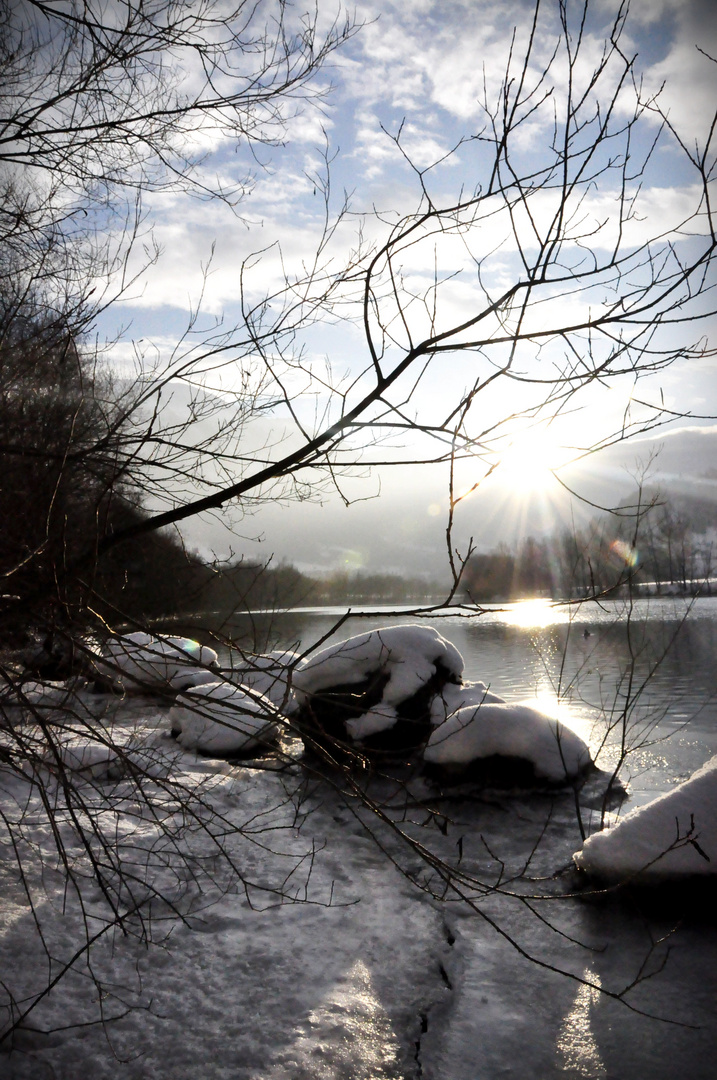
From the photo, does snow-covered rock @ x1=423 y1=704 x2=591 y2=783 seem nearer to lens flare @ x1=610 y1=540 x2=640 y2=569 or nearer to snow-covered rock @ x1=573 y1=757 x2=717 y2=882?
snow-covered rock @ x1=573 y1=757 x2=717 y2=882

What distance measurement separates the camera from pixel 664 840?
5637mm

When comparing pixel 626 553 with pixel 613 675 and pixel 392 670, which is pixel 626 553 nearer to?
pixel 392 670

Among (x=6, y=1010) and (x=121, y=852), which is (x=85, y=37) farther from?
(x=121, y=852)

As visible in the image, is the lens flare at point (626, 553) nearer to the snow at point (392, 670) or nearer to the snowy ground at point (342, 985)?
the snowy ground at point (342, 985)

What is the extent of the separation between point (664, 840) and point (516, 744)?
12.0ft

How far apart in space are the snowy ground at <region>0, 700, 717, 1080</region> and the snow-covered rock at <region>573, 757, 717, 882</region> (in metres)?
0.33

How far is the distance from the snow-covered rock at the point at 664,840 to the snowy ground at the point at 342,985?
33 cm

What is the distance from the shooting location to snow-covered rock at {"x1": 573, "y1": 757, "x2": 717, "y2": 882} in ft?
18.3

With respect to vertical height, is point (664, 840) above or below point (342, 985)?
above

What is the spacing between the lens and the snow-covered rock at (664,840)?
5570 millimetres

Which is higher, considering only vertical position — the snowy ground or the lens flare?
the lens flare

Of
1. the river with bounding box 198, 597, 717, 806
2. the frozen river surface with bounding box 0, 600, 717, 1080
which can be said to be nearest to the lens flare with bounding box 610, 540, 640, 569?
the river with bounding box 198, 597, 717, 806

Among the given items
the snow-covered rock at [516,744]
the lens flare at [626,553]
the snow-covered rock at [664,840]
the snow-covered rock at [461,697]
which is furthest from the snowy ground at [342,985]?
the snow-covered rock at [461,697]

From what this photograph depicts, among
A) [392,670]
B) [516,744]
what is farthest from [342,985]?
[392,670]
